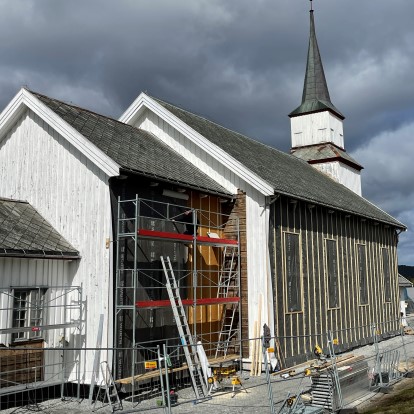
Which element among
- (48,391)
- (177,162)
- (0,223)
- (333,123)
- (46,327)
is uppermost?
(333,123)

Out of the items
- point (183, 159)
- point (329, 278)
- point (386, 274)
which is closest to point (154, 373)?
point (183, 159)

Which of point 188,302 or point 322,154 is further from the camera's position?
point 322,154

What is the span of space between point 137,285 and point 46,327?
215 centimetres

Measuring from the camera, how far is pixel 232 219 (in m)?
15.1

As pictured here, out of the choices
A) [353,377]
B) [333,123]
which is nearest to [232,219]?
[353,377]

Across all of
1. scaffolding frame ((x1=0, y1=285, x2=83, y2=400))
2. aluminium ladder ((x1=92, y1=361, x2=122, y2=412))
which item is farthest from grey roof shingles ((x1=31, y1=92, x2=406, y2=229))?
aluminium ladder ((x1=92, y1=361, x2=122, y2=412))

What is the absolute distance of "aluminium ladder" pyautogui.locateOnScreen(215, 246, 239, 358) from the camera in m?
14.4

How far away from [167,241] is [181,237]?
38 cm

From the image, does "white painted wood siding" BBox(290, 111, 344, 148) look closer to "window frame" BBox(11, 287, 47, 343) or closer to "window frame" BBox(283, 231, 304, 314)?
"window frame" BBox(283, 231, 304, 314)

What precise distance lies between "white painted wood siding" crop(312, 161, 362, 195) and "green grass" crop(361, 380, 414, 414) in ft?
50.4

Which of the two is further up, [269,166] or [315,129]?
[315,129]

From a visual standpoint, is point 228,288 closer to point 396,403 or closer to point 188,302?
point 188,302

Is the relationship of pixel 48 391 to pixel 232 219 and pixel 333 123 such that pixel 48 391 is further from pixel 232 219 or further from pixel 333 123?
pixel 333 123

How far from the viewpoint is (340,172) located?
2605 cm
